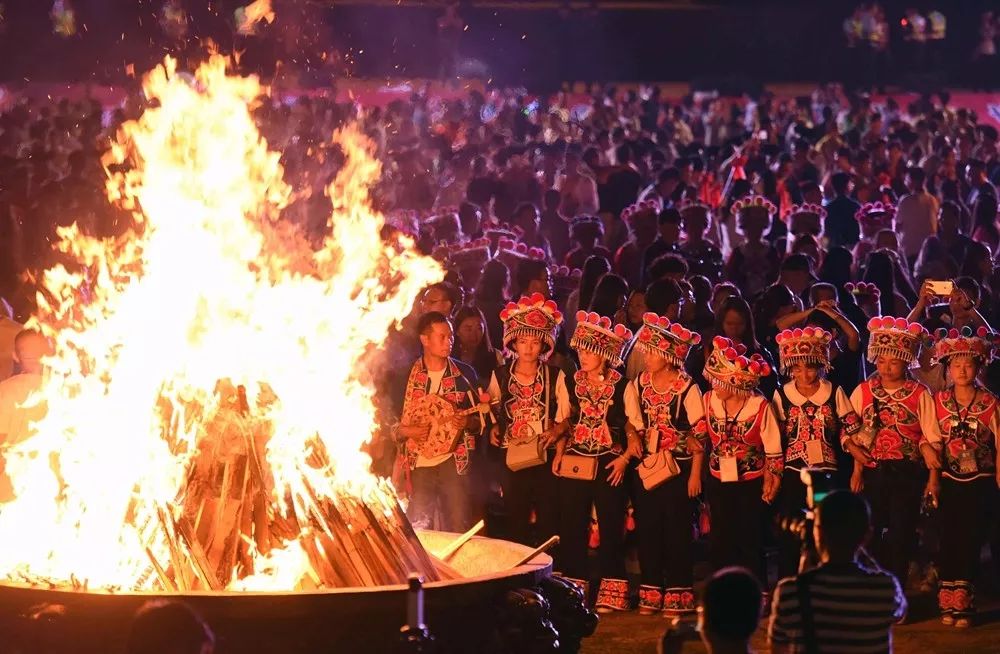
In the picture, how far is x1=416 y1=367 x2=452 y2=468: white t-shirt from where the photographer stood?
1133 centimetres

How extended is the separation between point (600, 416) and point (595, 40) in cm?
2332

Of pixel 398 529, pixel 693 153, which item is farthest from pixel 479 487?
pixel 693 153

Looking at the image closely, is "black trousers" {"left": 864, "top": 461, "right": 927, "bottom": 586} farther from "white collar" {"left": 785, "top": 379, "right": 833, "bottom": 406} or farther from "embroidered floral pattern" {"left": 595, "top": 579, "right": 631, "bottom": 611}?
"embroidered floral pattern" {"left": 595, "top": 579, "right": 631, "bottom": 611}

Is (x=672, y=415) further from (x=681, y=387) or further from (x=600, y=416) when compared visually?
(x=600, y=416)

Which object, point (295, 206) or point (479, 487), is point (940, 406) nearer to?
point (479, 487)

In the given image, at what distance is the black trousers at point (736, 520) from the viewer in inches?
431

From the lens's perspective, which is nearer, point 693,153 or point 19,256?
point 19,256

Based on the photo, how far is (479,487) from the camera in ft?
38.1

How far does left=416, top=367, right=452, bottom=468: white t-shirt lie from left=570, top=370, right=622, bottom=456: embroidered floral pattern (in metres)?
0.99

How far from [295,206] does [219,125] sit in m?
7.73

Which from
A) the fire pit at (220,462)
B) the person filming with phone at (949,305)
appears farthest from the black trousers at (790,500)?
the fire pit at (220,462)

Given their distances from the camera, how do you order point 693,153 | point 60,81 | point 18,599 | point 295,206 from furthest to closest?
point 60,81 < point 693,153 < point 295,206 < point 18,599

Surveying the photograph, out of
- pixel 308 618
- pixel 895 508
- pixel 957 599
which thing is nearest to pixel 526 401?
pixel 895 508

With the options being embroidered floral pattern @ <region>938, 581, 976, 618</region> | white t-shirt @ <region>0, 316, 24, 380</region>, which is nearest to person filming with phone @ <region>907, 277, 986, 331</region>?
embroidered floral pattern @ <region>938, 581, 976, 618</region>
